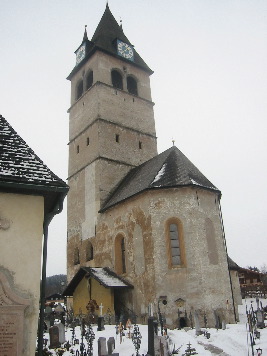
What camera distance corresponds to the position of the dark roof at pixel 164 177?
1844 cm

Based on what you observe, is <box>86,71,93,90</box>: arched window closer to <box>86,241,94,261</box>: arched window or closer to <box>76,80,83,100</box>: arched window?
<box>76,80,83,100</box>: arched window

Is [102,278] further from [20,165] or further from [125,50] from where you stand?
[125,50]

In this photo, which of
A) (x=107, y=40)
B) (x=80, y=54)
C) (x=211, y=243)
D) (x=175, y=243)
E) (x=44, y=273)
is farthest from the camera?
(x=80, y=54)

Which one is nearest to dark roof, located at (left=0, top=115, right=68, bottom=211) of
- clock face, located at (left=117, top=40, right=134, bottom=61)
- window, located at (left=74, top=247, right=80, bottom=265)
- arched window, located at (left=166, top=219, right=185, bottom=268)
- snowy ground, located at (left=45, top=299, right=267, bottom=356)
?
snowy ground, located at (left=45, top=299, right=267, bottom=356)

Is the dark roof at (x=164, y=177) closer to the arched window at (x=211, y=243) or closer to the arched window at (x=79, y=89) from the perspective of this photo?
the arched window at (x=211, y=243)

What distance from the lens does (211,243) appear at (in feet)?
58.4

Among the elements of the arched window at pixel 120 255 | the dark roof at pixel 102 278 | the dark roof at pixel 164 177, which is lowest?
the dark roof at pixel 102 278

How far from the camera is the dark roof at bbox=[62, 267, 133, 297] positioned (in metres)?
17.7

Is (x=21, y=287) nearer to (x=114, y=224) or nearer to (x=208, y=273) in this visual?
(x=208, y=273)

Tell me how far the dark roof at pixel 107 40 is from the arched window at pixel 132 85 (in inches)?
55.9

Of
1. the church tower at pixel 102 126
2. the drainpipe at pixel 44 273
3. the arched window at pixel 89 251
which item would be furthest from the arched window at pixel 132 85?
the drainpipe at pixel 44 273

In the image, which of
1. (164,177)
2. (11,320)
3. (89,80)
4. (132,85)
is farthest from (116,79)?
(11,320)

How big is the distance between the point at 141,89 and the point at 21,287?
2507cm

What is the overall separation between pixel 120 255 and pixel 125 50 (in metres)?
18.9
